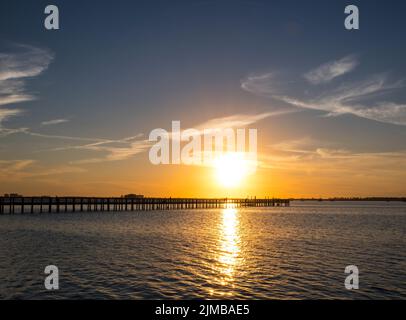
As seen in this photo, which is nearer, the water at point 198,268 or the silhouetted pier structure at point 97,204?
the water at point 198,268

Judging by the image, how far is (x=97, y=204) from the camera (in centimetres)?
10675

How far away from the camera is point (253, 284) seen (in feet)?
58.2

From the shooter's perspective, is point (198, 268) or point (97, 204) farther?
point (97, 204)

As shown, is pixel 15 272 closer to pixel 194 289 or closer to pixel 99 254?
pixel 99 254

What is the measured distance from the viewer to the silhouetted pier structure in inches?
3196

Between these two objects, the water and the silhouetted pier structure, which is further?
the silhouetted pier structure

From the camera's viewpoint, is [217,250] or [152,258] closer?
[152,258]

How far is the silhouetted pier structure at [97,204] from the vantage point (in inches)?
3196
